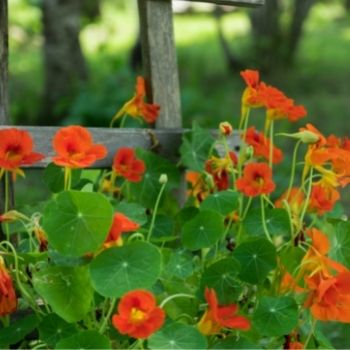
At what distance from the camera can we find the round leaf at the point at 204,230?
191 cm

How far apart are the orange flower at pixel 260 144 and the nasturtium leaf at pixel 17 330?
69 cm

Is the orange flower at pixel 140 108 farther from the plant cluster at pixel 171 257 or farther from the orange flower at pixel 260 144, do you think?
the orange flower at pixel 260 144

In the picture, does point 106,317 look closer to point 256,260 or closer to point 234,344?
point 234,344

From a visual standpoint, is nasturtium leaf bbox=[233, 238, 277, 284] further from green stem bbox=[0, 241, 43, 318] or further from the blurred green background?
the blurred green background

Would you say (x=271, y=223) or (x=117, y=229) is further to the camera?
(x=271, y=223)

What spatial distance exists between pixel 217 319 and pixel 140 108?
814 millimetres

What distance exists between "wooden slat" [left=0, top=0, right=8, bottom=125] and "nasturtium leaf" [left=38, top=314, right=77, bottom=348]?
0.60 meters

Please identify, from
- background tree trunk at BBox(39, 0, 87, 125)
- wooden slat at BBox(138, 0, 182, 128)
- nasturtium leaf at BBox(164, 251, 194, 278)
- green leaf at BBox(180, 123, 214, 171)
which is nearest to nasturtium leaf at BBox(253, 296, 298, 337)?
nasturtium leaf at BBox(164, 251, 194, 278)

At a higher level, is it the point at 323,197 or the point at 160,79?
the point at 160,79

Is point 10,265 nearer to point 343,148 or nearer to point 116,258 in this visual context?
point 116,258

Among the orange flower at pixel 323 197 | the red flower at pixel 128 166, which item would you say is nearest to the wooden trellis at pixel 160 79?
the red flower at pixel 128 166

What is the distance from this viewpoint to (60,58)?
722 centimetres

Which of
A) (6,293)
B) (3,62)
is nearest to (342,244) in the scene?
(6,293)

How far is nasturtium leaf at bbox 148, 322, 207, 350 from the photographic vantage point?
5.14ft
